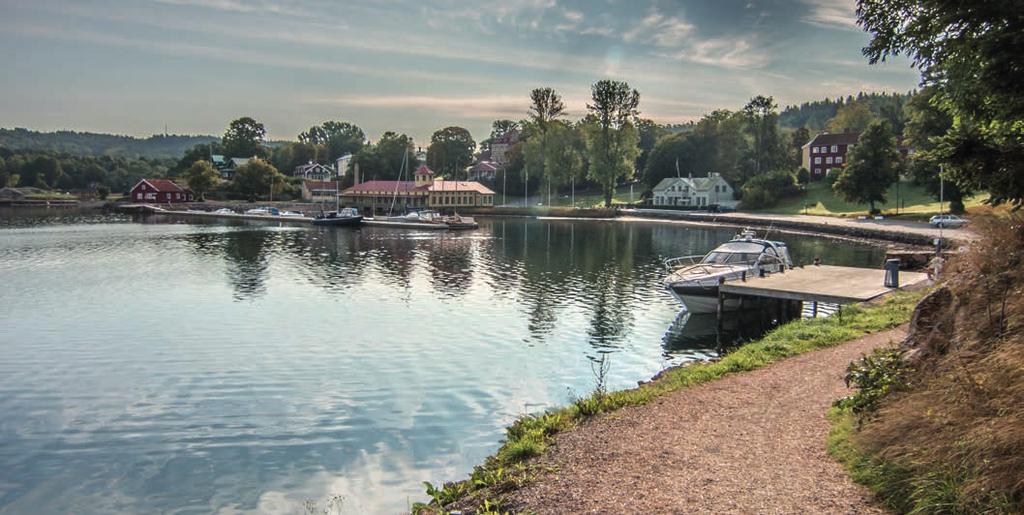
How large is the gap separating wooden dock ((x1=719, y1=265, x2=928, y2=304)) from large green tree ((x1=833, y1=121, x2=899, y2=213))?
186 ft

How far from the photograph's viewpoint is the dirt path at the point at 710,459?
32.7 feet

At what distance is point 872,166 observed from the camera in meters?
85.9

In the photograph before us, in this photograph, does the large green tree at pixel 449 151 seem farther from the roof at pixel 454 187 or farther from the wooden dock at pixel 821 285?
the wooden dock at pixel 821 285

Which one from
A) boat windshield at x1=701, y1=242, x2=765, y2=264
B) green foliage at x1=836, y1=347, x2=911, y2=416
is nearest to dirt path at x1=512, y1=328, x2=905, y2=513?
green foliage at x1=836, y1=347, x2=911, y2=416

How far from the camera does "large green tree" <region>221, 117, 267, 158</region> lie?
635 feet

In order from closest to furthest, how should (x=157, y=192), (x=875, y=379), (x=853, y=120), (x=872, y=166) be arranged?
(x=875, y=379)
(x=872, y=166)
(x=157, y=192)
(x=853, y=120)

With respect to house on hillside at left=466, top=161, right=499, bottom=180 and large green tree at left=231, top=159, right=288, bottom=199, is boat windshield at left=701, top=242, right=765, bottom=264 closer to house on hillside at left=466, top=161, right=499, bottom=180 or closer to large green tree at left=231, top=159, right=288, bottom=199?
large green tree at left=231, top=159, right=288, bottom=199

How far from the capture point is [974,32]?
559 inches

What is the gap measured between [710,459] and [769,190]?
4355 inches

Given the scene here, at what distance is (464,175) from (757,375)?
161712mm

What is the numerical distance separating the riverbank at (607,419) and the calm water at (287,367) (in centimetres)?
167

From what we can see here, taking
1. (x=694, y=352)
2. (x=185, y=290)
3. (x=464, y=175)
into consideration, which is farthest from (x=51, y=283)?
(x=464, y=175)

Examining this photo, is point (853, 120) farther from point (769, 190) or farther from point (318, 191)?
point (318, 191)

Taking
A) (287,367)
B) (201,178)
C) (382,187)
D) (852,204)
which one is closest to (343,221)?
(382,187)
